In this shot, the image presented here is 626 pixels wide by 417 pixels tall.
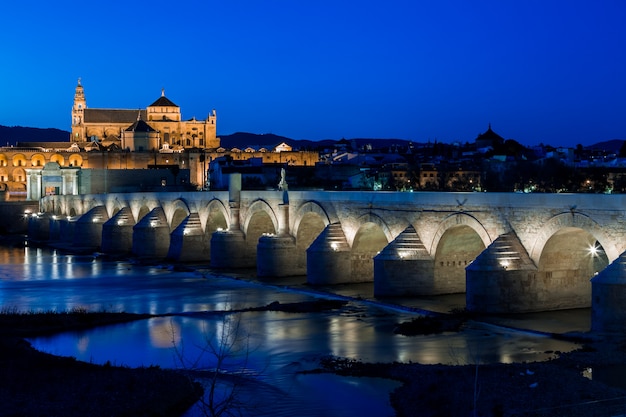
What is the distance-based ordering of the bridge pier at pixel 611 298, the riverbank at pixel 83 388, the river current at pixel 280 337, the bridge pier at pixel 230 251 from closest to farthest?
the riverbank at pixel 83 388 < the river current at pixel 280 337 < the bridge pier at pixel 611 298 < the bridge pier at pixel 230 251

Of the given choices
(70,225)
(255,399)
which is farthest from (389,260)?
(70,225)

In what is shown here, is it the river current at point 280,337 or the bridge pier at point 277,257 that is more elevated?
the bridge pier at point 277,257

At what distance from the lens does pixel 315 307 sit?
A: 93.8ft

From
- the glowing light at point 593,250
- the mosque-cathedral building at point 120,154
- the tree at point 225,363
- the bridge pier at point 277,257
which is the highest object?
the mosque-cathedral building at point 120,154

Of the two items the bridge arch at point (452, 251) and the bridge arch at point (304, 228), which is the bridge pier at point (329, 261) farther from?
the bridge arch at point (452, 251)

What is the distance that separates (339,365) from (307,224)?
18.6m

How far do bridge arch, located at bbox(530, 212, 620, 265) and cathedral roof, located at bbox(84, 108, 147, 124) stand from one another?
111421mm

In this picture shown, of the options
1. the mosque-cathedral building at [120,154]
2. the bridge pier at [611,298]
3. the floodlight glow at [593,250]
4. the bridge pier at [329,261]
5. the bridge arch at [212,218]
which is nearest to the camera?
the bridge pier at [611,298]

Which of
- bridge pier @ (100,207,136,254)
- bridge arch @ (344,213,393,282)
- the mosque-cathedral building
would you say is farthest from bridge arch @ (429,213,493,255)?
the mosque-cathedral building

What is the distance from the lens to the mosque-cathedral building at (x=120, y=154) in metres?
83.4

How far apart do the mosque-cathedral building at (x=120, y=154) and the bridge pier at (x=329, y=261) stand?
4756 cm

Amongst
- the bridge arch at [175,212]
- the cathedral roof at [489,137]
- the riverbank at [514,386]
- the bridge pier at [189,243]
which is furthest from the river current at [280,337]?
the cathedral roof at [489,137]

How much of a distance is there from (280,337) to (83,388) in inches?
295

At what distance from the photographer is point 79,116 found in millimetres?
135500
